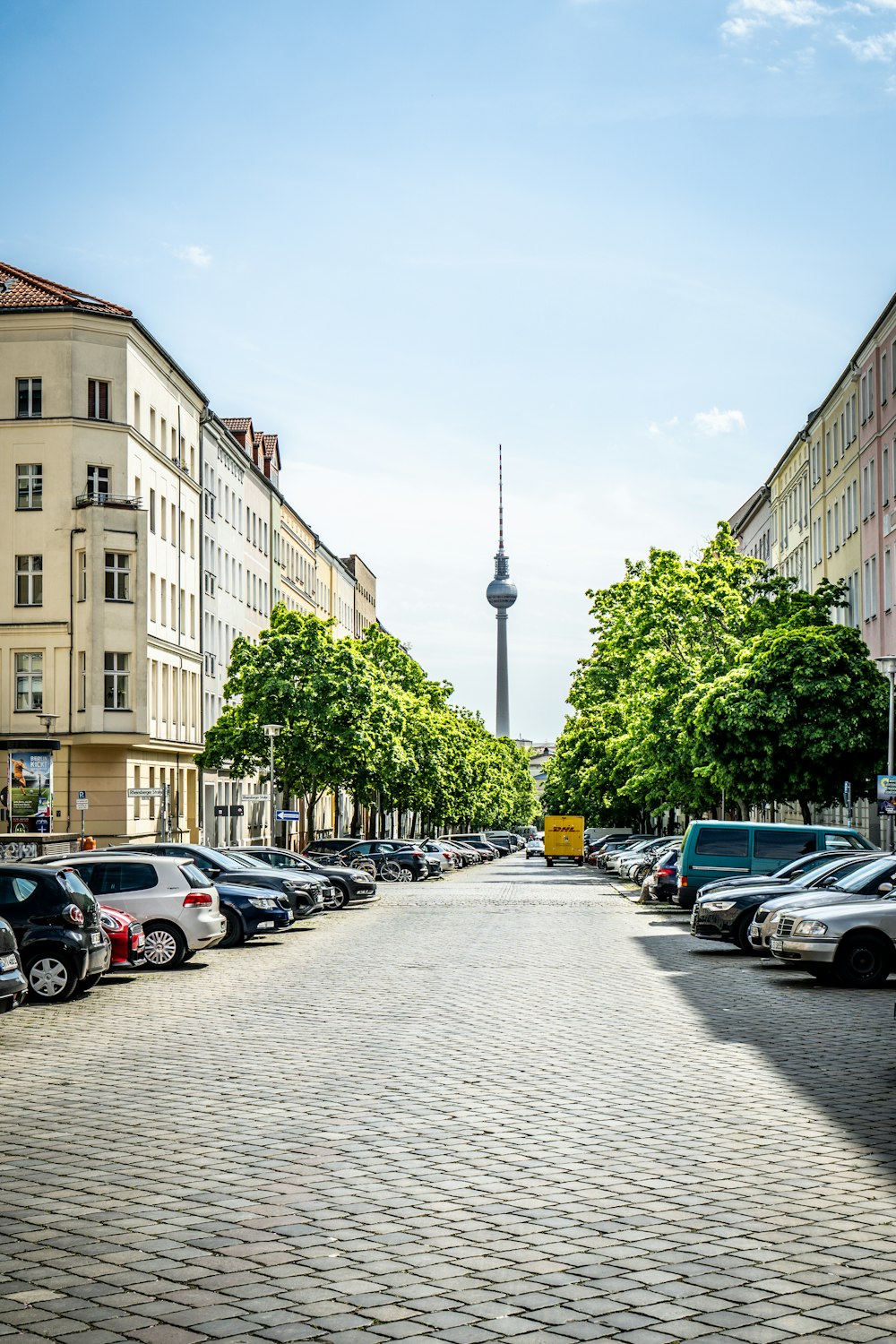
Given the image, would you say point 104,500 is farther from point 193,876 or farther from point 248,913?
point 193,876

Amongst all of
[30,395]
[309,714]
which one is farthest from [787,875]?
[30,395]

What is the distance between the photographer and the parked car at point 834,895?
21.3 m

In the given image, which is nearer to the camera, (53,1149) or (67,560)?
(53,1149)

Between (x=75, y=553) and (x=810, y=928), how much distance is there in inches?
1640

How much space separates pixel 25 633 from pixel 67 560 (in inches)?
112

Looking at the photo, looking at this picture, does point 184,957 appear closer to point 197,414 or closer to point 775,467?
point 197,414

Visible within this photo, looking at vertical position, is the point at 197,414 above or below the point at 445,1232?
above

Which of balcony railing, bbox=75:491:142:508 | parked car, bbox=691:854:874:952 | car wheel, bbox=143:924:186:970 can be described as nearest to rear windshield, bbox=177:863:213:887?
car wheel, bbox=143:924:186:970

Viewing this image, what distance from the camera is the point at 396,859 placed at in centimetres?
6056

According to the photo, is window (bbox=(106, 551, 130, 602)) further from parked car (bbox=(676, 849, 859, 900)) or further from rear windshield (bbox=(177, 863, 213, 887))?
rear windshield (bbox=(177, 863, 213, 887))

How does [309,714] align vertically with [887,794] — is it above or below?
above

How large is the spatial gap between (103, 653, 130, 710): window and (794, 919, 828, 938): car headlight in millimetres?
39836

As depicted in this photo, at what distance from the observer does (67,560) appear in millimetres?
57344

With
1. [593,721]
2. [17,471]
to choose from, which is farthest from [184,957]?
[593,721]
